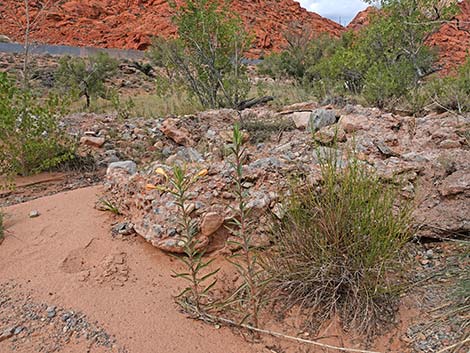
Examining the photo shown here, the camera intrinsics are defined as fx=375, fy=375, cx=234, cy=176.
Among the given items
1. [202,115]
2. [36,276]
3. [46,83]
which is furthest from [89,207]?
[46,83]

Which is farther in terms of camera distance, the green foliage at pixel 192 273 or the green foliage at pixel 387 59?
the green foliage at pixel 387 59

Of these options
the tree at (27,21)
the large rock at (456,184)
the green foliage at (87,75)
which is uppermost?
the tree at (27,21)

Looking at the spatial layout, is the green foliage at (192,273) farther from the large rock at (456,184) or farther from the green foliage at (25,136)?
the green foliage at (25,136)

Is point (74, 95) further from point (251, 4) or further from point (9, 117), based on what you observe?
point (251, 4)

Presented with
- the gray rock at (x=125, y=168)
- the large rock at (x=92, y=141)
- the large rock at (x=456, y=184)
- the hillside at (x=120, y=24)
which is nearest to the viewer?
the large rock at (x=456, y=184)

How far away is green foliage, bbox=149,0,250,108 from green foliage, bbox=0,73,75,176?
335 cm

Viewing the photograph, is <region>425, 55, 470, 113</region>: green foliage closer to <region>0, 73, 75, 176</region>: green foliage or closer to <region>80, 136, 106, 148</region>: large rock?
<region>80, 136, 106, 148</region>: large rock

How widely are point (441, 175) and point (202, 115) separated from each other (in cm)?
391

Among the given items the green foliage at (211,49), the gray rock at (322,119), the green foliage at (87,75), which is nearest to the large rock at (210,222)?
the gray rock at (322,119)

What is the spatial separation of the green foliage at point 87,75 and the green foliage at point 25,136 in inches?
204

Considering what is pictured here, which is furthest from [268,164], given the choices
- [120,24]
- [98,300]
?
[120,24]

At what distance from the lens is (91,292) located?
201 cm

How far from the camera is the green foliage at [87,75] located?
35.5 ft

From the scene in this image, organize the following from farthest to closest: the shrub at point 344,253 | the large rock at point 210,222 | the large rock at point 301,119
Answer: the large rock at point 301,119, the large rock at point 210,222, the shrub at point 344,253
